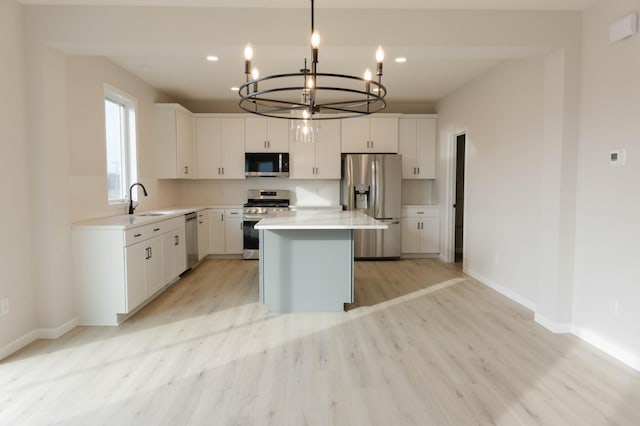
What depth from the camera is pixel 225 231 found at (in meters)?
6.13

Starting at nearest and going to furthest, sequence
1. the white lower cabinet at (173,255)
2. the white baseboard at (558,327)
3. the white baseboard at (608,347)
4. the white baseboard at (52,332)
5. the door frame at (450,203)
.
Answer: the white baseboard at (608,347)
the white baseboard at (52,332)
the white baseboard at (558,327)
the white lower cabinet at (173,255)
the door frame at (450,203)

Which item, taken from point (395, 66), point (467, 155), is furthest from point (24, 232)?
point (467, 155)

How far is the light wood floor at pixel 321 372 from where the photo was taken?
2010mm

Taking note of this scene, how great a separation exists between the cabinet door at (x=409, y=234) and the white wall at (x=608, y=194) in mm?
3158

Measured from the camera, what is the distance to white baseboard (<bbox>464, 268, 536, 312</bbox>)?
12.2 ft

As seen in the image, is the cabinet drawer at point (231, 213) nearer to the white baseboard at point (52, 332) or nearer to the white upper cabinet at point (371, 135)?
the white upper cabinet at point (371, 135)

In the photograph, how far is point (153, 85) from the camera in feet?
17.4

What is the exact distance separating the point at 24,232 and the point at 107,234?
56cm

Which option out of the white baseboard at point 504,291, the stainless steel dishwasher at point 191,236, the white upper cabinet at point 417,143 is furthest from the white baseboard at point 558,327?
the stainless steel dishwasher at point 191,236

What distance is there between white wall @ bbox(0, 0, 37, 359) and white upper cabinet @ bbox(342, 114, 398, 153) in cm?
432

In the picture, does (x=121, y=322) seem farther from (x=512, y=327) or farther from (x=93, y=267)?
(x=512, y=327)

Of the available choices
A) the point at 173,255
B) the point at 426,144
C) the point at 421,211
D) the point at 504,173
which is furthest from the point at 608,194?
the point at 173,255

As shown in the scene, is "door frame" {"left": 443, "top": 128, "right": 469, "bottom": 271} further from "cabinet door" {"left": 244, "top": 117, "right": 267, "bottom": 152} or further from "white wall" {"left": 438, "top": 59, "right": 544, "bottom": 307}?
"cabinet door" {"left": 244, "top": 117, "right": 267, "bottom": 152}

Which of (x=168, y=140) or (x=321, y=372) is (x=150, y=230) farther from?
(x=321, y=372)
